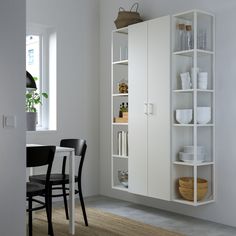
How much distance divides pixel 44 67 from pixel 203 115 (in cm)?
225

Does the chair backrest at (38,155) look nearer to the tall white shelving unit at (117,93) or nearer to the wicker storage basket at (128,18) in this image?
the tall white shelving unit at (117,93)

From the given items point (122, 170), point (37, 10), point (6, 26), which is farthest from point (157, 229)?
point (37, 10)

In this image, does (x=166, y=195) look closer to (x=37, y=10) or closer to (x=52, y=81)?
(x=52, y=81)

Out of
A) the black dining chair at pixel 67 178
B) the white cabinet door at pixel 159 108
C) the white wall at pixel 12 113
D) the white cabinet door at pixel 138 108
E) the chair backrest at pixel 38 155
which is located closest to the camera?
the white wall at pixel 12 113

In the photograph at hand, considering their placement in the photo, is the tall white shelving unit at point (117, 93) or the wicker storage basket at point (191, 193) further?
the tall white shelving unit at point (117, 93)

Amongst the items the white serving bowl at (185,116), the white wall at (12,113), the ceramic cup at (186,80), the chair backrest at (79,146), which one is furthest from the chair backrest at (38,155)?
the ceramic cup at (186,80)

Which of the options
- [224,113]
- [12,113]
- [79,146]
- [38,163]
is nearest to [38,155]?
[38,163]

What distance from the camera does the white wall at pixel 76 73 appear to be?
5141 millimetres

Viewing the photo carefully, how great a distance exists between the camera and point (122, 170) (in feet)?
17.4

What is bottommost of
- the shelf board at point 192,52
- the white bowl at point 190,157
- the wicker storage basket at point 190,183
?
the wicker storage basket at point 190,183

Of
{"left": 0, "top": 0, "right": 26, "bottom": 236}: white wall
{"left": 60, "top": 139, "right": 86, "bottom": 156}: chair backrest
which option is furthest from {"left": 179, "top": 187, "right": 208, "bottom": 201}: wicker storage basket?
{"left": 0, "top": 0, "right": 26, "bottom": 236}: white wall

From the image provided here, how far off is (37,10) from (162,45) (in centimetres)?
171

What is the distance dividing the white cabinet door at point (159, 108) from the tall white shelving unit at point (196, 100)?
2.8 inches

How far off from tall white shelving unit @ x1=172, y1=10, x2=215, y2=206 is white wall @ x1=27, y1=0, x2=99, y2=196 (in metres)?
1.56
